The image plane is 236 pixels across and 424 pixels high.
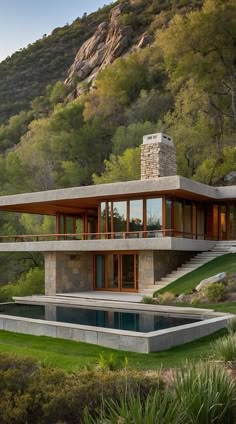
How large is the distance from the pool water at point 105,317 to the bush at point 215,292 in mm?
2220

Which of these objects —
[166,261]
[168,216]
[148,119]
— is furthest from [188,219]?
[148,119]

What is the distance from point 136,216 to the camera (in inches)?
805

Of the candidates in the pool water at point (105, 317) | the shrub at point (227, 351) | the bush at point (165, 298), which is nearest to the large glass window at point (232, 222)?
the bush at point (165, 298)

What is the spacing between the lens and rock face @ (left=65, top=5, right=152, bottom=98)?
6278 centimetres

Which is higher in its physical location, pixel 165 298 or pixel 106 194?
pixel 106 194

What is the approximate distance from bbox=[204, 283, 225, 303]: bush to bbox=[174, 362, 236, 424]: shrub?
10102 mm

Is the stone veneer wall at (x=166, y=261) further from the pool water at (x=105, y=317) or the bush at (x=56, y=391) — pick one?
the bush at (x=56, y=391)

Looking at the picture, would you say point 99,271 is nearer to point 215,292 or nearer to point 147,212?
point 147,212

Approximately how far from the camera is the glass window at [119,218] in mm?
20844

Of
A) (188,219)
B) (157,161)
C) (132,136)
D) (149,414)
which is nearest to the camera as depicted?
(149,414)

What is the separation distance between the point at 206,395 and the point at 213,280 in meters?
12.1

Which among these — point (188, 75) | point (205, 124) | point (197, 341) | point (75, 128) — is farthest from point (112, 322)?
point (75, 128)

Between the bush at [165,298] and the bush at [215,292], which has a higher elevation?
the bush at [215,292]

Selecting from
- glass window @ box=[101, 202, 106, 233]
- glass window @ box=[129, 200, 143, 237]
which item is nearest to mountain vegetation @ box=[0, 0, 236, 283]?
glass window @ box=[101, 202, 106, 233]
